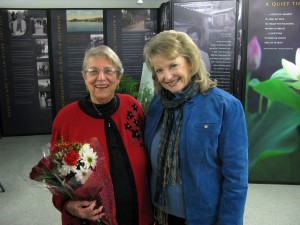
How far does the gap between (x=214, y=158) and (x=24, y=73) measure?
16.2 feet

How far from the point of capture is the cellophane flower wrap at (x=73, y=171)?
1315mm

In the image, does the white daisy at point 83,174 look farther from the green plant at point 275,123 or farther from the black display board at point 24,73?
the black display board at point 24,73

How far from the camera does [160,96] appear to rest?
164 centimetres

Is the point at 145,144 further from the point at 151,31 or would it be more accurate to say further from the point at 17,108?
the point at 17,108

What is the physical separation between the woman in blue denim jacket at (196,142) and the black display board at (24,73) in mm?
4534

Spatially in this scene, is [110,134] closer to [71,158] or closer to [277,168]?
[71,158]

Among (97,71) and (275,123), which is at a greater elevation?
(97,71)

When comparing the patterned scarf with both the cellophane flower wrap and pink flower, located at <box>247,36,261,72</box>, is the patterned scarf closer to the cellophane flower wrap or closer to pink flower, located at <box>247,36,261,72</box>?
the cellophane flower wrap

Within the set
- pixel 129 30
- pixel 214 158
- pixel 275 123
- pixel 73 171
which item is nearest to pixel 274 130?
pixel 275 123

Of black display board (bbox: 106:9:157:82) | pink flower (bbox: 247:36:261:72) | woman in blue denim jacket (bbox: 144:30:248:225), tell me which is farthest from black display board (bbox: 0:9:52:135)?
woman in blue denim jacket (bbox: 144:30:248:225)

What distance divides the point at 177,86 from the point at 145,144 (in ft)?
1.33

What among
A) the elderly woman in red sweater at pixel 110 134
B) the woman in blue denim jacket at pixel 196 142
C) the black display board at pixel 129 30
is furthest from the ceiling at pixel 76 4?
the woman in blue denim jacket at pixel 196 142

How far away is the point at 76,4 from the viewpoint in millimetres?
5680

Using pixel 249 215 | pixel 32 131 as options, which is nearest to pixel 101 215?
pixel 249 215
